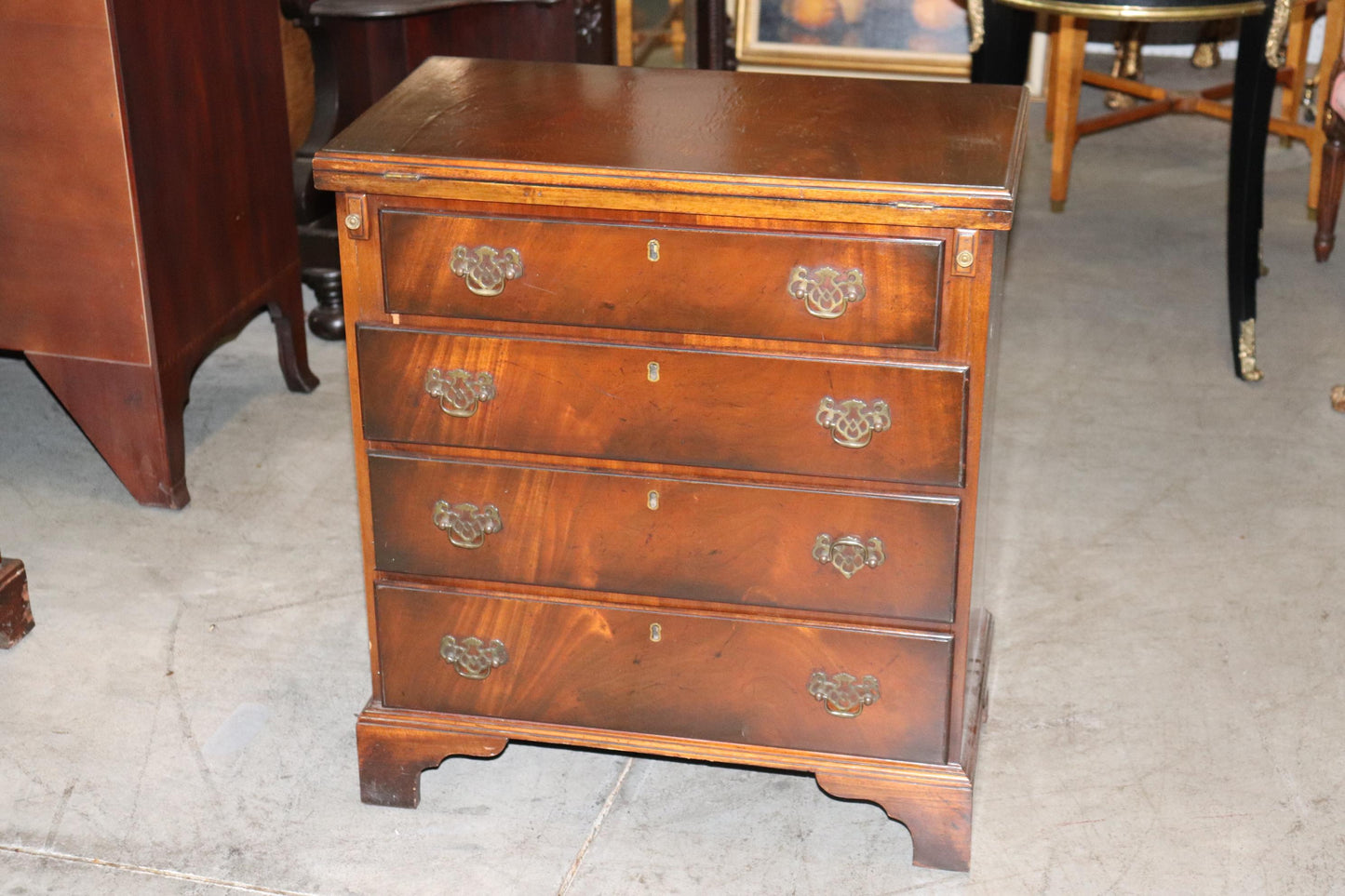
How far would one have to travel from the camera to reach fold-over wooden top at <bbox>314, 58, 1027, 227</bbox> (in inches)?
77.4

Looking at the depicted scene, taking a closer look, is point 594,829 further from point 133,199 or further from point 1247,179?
point 1247,179

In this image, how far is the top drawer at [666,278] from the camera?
78.4 inches

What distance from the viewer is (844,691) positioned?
2.24 meters

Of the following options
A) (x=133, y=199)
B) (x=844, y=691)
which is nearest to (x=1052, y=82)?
(x=133, y=199)

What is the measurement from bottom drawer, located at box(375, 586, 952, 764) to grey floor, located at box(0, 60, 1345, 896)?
0.20 m

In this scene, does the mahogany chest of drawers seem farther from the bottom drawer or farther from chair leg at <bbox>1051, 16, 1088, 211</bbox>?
chair leg at <bbox>1051, 16, 1088, 211</bbox>

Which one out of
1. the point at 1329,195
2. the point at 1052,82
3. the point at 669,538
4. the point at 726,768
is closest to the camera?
the point at 669,538

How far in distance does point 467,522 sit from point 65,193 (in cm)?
133

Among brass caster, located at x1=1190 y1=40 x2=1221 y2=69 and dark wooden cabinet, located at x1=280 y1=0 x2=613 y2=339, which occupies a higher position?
dark wooden cabinet, located at x1=280 y1=0 x2=613 y2=339

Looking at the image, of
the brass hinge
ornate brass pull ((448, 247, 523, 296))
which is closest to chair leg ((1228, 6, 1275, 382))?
the brass hinge

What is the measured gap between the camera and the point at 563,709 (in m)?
2.37

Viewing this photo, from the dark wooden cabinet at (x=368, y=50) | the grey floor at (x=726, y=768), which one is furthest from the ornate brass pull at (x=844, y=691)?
the dark wooden cabinet at (x=368, y=50)

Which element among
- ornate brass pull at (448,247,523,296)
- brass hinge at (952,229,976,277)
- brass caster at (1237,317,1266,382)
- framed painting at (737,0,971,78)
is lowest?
brass caster at (1237,317,1266,382)

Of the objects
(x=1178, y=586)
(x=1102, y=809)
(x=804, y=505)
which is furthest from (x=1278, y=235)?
(x=804, y=505)
